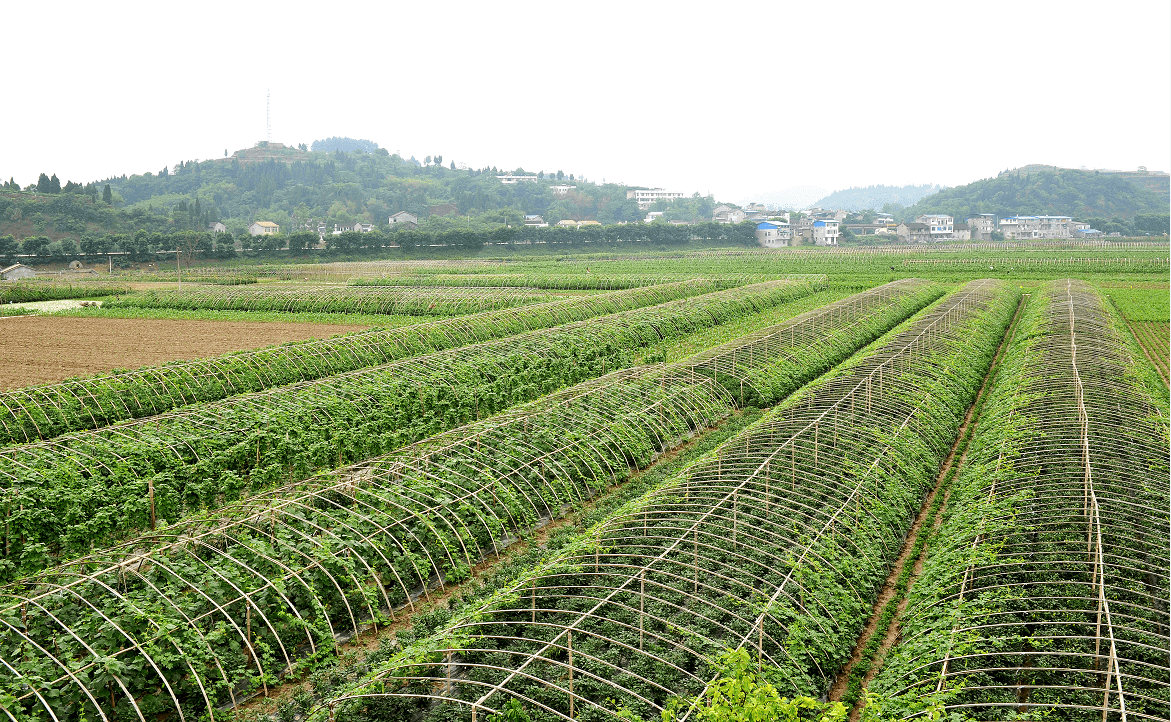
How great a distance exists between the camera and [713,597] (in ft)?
35.7

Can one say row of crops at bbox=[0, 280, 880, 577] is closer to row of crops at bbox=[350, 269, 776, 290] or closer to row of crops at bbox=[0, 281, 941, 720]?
row of crops at bbox=[0, 281, 941, 720]

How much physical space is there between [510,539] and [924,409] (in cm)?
1080

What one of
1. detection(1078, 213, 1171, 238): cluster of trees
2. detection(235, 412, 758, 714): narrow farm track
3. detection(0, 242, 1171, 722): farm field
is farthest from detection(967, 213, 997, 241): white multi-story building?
detection(235, 412, 758, 714): narrow farm track

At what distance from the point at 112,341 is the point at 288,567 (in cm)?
3044

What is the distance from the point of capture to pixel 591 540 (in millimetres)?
12188

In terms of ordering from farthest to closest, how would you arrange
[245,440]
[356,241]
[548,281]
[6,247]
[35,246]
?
[356,241], [35,246], [6,247], [548,281], [245,440]

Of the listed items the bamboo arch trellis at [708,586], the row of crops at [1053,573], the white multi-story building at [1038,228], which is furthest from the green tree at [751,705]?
the white multi-story building at [1038,228]

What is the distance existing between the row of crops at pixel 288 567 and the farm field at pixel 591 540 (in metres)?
0.06

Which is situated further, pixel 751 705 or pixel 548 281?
pixel 548 281

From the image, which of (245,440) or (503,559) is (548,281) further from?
(503,559)

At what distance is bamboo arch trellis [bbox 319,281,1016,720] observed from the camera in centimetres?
889

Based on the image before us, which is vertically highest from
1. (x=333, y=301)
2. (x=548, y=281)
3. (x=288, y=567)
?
(x=548, y=281)

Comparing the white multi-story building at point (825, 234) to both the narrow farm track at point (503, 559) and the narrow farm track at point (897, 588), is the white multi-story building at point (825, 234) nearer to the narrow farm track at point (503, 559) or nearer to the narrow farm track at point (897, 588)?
the narrow farm track at point (897, 588)

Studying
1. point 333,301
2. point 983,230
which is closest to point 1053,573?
point 333,301
